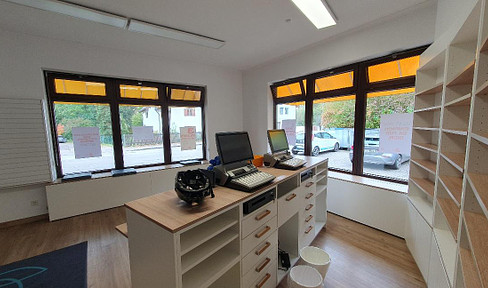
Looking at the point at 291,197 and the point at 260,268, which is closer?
the point at 260,268

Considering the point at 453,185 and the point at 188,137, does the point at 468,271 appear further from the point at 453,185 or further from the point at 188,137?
the point at 188,137

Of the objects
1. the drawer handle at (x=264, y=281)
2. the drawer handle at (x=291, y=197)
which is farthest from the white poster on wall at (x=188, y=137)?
the drawer handle at (x=264, y=281)

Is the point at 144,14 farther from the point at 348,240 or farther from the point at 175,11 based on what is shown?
the point at 348,240

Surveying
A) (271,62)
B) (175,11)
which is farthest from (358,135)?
(175,11)

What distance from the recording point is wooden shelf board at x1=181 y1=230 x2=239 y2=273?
1.04 meters

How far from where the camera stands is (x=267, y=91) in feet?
13.9

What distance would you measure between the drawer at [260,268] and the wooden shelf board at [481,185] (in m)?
1.35

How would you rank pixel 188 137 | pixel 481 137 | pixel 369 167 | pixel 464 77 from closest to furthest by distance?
pixel 481 137 < pixel 464 77 < pixel 369 167 < pixel 188 137

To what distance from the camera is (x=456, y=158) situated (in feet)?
4.49

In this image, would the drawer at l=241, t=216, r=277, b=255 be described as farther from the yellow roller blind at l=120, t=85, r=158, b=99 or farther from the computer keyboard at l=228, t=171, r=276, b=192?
the yellow roller blind at l=120, t=85, r=158, b=99

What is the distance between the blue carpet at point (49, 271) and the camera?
179 cm

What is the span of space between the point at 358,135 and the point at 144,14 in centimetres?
354

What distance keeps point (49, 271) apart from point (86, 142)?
206cm

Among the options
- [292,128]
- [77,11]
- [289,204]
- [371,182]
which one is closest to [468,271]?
[289,204]
